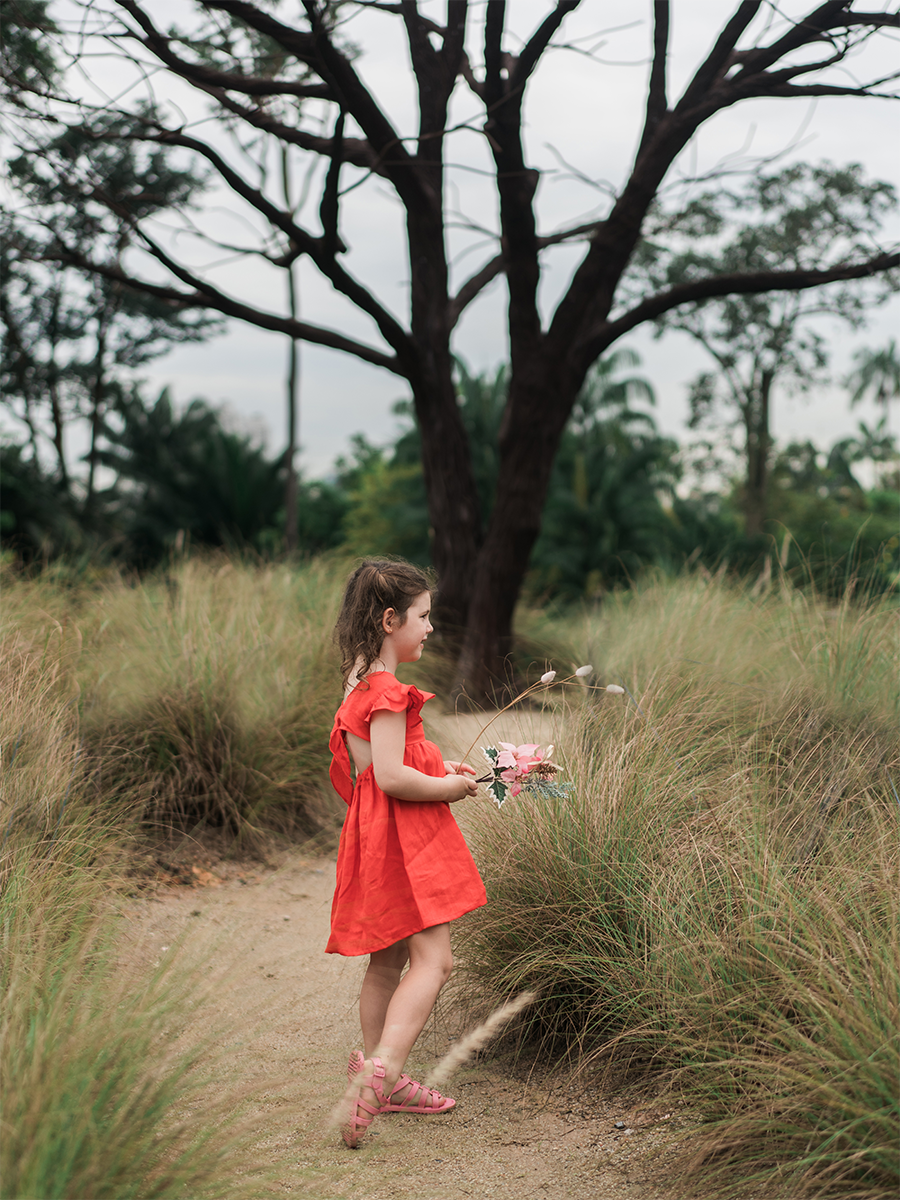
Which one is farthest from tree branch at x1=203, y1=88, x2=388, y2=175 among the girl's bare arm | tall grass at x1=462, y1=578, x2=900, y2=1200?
the girl's bare arm

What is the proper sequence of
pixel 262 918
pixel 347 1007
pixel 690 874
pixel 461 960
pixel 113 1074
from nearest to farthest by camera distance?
pixel 113 1074 → pixel 690 874 → pixel 461 960 → pixel 347 1007 → pixel 262 918

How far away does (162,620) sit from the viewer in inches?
212

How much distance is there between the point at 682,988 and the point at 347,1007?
1403 mm

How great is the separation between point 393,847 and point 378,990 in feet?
1.39

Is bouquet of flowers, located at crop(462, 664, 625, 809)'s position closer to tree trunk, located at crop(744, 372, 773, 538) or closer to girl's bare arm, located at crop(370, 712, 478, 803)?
girl's bare arm, located at crop(370, 712, 478, 803)

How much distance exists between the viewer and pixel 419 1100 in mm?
2535

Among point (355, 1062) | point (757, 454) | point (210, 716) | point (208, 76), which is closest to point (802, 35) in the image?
point (208, 76)

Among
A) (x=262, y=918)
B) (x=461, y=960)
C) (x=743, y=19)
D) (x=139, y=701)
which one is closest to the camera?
(x=461, y=960)

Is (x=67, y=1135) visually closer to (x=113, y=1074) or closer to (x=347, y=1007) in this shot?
(x=113, y=1074)

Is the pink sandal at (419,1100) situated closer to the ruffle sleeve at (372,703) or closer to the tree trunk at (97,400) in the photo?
the ruffle sleeve at (372,703)

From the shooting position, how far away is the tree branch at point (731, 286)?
6.28m

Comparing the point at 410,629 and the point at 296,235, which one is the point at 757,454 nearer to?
the point at 296,235

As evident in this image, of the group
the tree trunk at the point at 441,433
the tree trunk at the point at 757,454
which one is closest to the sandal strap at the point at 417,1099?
the tree trunk at the point at 441,433

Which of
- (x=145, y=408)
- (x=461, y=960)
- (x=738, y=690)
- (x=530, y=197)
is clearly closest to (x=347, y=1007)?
(x=461, y=960)
